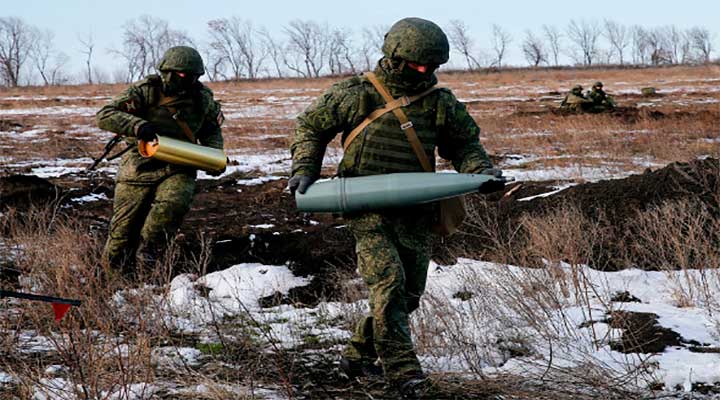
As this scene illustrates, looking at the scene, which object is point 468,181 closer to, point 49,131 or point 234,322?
point 234,322

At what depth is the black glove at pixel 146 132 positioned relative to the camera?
19.8ft

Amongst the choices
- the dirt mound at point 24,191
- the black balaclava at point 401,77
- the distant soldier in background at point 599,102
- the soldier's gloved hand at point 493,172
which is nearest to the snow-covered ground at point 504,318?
the soldier's gloved hand at point 493,172

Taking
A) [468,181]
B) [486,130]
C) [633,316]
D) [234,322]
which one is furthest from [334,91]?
[486,130]

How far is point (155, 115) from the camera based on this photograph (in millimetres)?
6473

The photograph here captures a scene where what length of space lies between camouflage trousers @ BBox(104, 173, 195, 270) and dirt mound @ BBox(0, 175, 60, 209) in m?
2.96

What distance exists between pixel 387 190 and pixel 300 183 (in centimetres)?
42

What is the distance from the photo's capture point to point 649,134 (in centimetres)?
1705

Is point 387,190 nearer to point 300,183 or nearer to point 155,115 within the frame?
point 300,183

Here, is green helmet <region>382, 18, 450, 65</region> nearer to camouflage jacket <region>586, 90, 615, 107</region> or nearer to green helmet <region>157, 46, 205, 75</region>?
green helmet <region>157, 46, 205, 75</region>

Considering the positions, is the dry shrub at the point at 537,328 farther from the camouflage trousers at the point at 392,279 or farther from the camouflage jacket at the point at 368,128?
the camouflage jacket at the point at 368,128

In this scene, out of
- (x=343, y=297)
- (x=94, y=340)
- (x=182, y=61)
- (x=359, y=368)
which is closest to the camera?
(x=359, y=368)

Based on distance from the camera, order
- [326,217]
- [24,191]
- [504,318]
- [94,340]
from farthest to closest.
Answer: [24,191] < [326,217] < [504,318] < [94,340]

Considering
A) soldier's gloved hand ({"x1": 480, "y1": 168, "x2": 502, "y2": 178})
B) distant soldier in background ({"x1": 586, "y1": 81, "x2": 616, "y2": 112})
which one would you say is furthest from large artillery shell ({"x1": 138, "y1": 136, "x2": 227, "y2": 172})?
distant soldier in background ({"x1": 586, "y1": 81, "x2": 616, "y2": 112})

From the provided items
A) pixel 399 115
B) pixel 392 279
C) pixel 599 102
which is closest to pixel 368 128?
pixel 399 115
